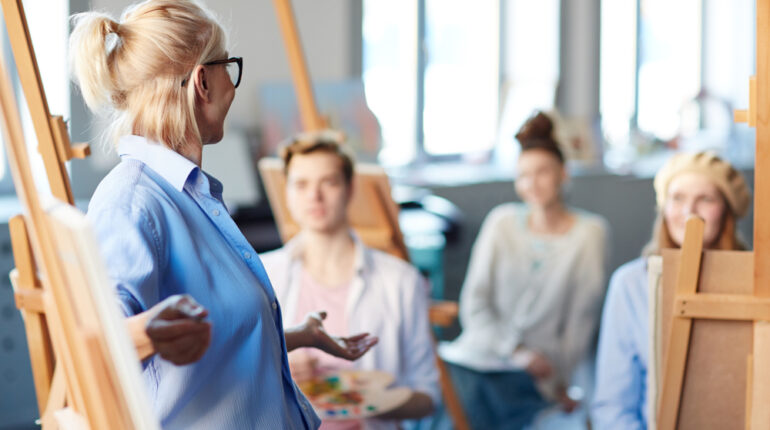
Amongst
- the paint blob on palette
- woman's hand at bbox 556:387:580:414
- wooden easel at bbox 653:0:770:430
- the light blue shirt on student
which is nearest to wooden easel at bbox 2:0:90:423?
the paint blob on palette

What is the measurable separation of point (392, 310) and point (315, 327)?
83 centimetres

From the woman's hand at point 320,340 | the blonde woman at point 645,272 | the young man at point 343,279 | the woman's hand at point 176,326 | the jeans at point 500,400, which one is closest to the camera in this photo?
the woman's hand at point 176,326

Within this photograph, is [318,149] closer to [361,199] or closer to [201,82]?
[361,199]

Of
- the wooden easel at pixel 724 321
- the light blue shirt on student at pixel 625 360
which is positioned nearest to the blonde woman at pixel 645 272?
the light blue shirt on student at pixel 625 360

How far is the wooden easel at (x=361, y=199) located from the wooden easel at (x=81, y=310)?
153 cm

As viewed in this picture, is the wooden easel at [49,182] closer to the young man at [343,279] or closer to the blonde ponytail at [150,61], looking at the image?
the blonde ponytail at [150,61]

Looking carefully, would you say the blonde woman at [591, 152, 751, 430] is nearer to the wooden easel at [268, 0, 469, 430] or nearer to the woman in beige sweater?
the wooden easel at [268, 0, 469, 430]

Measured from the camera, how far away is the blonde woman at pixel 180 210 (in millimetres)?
1103

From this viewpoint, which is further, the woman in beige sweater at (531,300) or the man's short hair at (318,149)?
the woman in beige sweater at (531,300)

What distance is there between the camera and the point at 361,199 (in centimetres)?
272

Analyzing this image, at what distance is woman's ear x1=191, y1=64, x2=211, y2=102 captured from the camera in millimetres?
1183

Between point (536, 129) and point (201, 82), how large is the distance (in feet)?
7.18

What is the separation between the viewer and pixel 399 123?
5418 millimetres

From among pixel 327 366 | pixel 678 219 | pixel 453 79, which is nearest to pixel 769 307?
pixel 678 219
